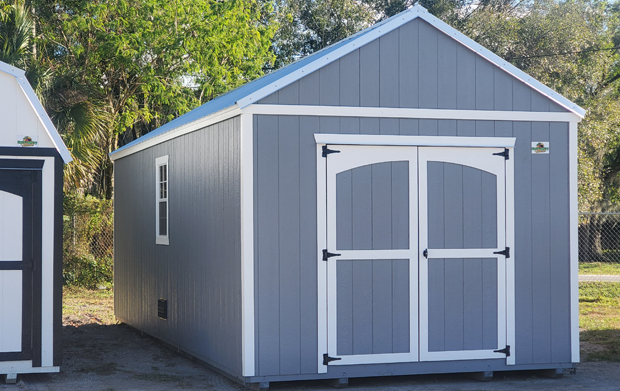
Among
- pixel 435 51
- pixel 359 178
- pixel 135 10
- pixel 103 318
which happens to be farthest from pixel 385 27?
pixel 135 10

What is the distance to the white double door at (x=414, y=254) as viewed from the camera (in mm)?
6777

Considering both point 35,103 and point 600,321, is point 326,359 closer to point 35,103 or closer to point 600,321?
point 35,103

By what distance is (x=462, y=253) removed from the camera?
23.2 ft

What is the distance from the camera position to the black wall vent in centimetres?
902

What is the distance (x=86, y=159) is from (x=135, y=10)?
4307mm

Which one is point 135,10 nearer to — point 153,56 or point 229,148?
point 153,56

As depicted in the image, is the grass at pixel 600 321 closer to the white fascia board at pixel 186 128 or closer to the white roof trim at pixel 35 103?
the white fascia board at pixel 186 128

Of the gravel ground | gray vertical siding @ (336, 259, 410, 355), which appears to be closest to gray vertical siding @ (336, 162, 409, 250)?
gray vertical siding @ (336, 259, 410, 355)

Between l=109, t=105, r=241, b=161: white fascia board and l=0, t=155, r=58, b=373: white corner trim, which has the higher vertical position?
l=109, t=105, r=241, b=161: white fascia board

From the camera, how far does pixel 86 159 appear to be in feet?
44.9

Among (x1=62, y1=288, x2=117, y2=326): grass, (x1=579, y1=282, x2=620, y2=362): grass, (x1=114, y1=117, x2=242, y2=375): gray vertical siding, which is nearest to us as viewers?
(x1=114, y1=117, x2=242, y2=375): gray vertical siding

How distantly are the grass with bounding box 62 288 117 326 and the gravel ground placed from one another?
277cm

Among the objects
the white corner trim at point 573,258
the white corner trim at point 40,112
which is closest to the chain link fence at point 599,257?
the white corner trim at point 573,258

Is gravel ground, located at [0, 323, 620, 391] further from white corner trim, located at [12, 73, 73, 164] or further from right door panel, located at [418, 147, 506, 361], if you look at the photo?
white corner trim, located at [12, 73, 73, 164]
